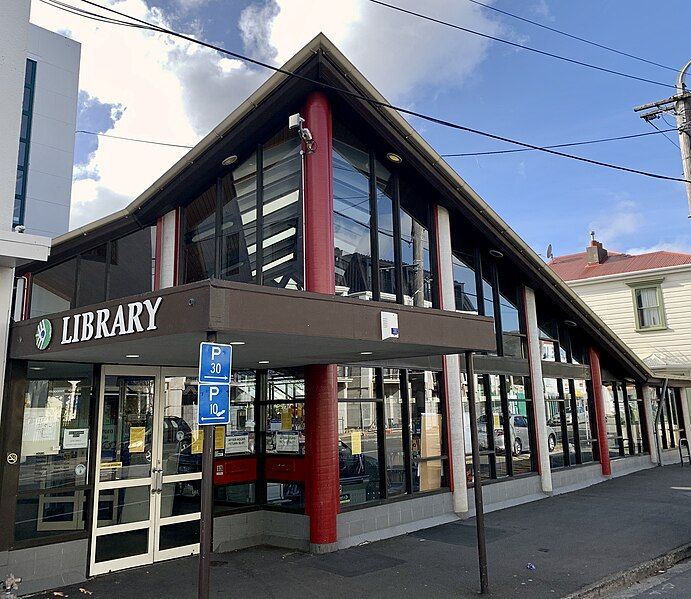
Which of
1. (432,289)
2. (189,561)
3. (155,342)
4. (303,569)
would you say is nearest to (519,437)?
(432,289)

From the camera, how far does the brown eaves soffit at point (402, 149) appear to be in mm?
7965

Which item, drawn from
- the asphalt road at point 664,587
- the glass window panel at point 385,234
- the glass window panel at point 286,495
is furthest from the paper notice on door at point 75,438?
the asphalt road at point 664,587

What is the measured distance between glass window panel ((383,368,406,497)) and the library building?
1.7 inches

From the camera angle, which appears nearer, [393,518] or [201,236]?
[393,518]

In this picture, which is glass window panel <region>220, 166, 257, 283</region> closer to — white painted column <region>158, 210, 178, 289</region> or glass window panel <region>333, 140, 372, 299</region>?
white painted column <region>158, 210, 178, 289</region>

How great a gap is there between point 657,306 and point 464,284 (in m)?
14.2

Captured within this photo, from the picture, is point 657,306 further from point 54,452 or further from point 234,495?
point 54,452

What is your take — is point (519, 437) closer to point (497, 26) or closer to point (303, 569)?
point (303, 569)

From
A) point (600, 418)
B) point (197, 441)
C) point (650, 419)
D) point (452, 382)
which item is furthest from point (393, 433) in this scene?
point (650, 419)

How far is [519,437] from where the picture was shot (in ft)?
40.1

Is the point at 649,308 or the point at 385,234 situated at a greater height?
the point at 649,308

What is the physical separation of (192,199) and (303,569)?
5.94m

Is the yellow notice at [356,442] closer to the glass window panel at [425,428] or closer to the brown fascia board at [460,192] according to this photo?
→ the glass window panel at [425,428]

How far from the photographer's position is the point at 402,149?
9.60 meters
